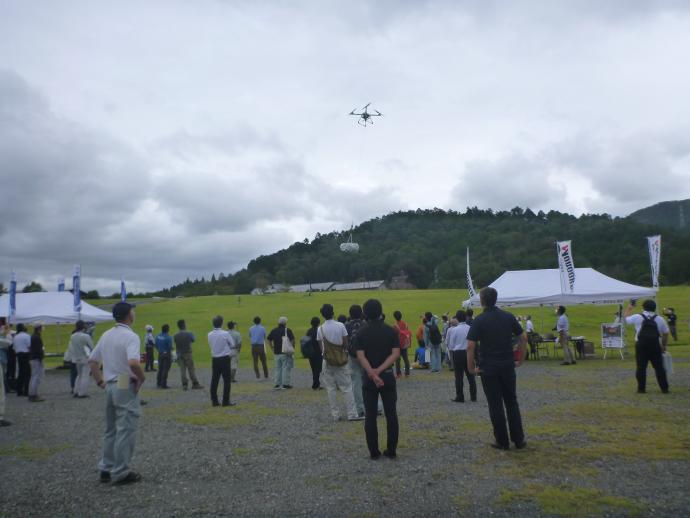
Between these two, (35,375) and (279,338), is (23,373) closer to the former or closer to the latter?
(35,375)

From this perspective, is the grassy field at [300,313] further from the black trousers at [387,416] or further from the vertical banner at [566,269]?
the black trousers at [387,416]

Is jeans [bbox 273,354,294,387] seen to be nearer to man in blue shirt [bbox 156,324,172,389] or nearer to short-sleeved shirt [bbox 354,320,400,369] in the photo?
man in blue shirt [bbox 156,324,172,389]

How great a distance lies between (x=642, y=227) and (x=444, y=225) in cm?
4463

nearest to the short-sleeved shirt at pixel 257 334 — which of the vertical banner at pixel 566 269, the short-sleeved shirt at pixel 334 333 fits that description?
the short-sleeved shirt at pixel 334 333

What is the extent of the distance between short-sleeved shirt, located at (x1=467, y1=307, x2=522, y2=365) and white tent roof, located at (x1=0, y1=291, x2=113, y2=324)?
20349 millimetres

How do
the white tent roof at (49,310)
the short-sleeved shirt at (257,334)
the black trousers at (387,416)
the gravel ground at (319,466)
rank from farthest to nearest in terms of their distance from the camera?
1. the white tent roof at (49,310)
2. the short-sleeved shirt at (257,334)
3. the black trousers at (387,416)
4. the gravel ground at (319,466)

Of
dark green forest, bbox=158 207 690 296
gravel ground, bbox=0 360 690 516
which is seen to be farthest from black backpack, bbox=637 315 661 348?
dark green forest, bbox=158 207 690 296

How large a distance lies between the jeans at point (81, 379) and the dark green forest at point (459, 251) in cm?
6795

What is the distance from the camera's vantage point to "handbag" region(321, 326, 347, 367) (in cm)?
966

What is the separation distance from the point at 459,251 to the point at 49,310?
279 feet

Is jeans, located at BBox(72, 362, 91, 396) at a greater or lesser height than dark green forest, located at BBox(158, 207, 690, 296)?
lesser

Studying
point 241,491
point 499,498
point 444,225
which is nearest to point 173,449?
point 241,491

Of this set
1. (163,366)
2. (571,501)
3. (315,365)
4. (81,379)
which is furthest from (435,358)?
(571,501)

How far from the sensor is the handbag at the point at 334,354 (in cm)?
966
